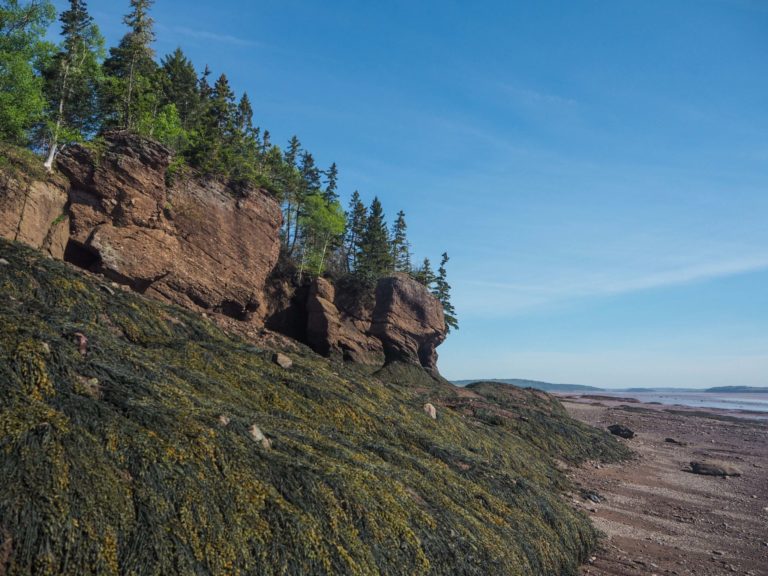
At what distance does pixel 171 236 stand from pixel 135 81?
47.3ft

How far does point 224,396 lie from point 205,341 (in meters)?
3.59

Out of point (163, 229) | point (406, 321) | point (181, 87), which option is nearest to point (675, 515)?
point (163, 229)

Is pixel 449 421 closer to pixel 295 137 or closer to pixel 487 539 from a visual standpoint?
pixel 487 539

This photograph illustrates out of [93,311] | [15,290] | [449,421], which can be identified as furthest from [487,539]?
[15,290]

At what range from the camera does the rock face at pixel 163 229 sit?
1980 cm

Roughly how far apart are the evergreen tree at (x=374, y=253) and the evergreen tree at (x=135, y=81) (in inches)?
764

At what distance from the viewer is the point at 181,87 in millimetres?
37688

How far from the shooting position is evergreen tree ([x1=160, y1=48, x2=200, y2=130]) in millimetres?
36281

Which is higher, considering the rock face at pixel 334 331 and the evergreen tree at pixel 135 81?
the evergreen tree at pixel 135 81

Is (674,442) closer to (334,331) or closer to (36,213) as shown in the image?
(334,331)

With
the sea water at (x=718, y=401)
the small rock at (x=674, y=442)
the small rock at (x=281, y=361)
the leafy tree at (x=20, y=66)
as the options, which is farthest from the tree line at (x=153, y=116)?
the sea water at (x=718, y=401)

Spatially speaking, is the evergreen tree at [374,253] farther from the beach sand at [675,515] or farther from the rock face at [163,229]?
the beach sand at [675,515]

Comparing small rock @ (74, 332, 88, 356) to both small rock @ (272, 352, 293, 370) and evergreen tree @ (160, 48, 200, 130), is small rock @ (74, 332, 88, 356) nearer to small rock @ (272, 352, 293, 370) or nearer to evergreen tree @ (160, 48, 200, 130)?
small rock @ (272, 352, 293, 370)

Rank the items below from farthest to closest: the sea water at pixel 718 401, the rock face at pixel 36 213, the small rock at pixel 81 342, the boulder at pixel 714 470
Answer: the sea water at pixel 718 401 → the boulder at pixel 714 470 → the rock face at pixel 36 213 → the small rock at pixel 81 342
